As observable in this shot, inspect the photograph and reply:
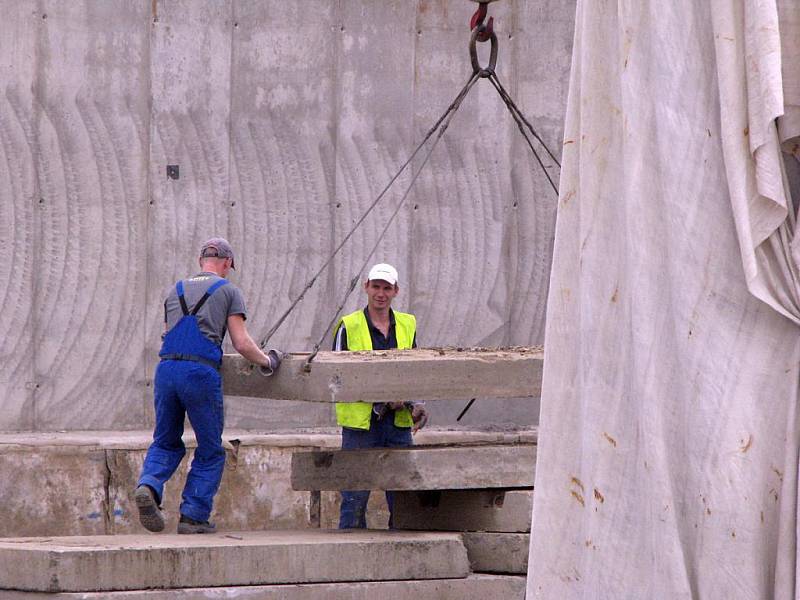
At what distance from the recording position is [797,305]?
10.0 feet

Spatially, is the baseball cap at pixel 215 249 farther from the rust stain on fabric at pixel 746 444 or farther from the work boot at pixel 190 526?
the rust stain on fabric at pixel 746 444

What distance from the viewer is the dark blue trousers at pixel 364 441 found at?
902cm

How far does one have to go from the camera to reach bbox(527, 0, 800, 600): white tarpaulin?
3059 millimetres

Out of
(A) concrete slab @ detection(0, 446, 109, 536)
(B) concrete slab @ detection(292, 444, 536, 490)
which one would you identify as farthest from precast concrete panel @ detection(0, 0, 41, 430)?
(B) concrete slab @ detection(292, 444, 536, 490)

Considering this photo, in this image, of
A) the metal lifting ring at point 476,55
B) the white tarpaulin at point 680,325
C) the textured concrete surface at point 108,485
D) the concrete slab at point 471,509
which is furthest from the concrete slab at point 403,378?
the white tarpaulin at point 680,325

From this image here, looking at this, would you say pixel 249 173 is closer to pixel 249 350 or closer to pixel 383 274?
pixel 383 274

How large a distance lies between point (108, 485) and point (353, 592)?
3.63m

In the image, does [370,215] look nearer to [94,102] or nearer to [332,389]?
[94,102]

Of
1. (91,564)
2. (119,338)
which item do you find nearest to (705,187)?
(91,564)

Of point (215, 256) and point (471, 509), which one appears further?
point (215, 256)

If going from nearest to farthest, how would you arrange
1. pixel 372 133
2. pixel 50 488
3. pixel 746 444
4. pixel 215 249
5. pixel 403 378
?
pixel 746 444, pixel 403 378, pixel 215 249, pixel 50 488, pixel 372 133

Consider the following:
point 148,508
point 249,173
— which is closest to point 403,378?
point 148,508

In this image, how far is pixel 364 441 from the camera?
9.12 metres

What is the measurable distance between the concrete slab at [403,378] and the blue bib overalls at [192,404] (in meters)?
0.23
